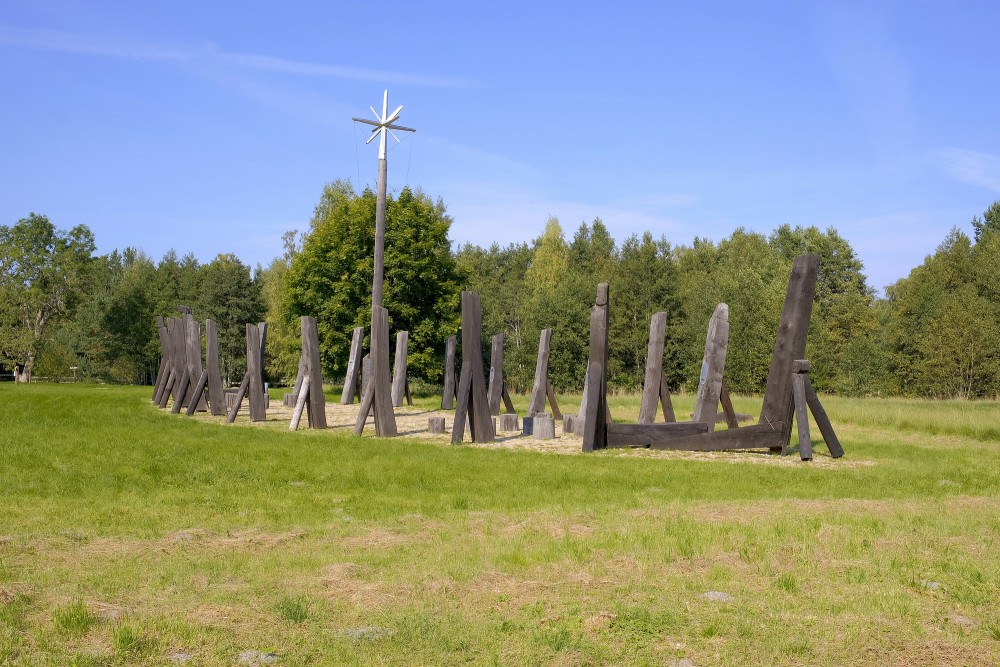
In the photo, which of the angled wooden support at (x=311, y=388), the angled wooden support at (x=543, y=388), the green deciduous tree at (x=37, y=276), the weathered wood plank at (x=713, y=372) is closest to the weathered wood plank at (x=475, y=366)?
the angled wooden support at (x=311, y=388)

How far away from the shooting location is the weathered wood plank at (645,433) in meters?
15.4

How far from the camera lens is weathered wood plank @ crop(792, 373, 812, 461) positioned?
1409cm

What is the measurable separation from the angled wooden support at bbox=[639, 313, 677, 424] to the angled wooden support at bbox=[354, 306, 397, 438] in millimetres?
5324

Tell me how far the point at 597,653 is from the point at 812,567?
248cm

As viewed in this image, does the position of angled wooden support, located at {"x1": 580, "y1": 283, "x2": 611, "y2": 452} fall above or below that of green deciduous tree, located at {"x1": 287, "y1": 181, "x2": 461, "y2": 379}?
below

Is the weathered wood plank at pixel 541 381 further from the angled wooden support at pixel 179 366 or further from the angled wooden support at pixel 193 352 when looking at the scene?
the angled wooden support at pixel 179 366

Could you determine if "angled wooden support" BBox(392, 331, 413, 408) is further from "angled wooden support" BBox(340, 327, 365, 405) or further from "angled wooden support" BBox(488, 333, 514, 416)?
"angled wooden support" BBox(488, 333, 514, 416)

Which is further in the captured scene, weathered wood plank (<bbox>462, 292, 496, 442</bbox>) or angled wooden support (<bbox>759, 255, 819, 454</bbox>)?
weathered wood plank (<bbox>462, 292, 496, 442</bbox>)

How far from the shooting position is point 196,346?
23.3 metres

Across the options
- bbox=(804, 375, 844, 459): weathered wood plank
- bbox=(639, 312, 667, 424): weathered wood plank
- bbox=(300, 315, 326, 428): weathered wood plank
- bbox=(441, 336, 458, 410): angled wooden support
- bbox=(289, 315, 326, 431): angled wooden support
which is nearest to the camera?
bbox=(804, 375, 844, 459): weathered wood plank

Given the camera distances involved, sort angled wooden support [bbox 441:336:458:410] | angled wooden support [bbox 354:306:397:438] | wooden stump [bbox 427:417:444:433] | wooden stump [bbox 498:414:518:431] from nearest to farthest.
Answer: angled wooden support [bbox 354:306:397:438] < angled wooden support [bbox 441:336:458:410] < wooden stump [bbox 427:417:444:433] < wooden stump [bbox 498:414:518:431]

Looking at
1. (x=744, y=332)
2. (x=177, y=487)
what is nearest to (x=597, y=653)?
(x=177, y=487)

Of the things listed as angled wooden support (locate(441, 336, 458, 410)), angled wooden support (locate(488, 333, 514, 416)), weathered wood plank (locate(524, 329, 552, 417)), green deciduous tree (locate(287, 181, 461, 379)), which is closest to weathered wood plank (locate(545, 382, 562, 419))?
weathered wood plank (locate(524, 329, 552, 417))

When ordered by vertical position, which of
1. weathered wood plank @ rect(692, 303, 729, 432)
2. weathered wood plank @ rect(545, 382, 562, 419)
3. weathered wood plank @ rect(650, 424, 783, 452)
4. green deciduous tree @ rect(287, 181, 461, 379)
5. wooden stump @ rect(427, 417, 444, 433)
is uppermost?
green deciduous tree @ rect(287, 181, 461, 379)
